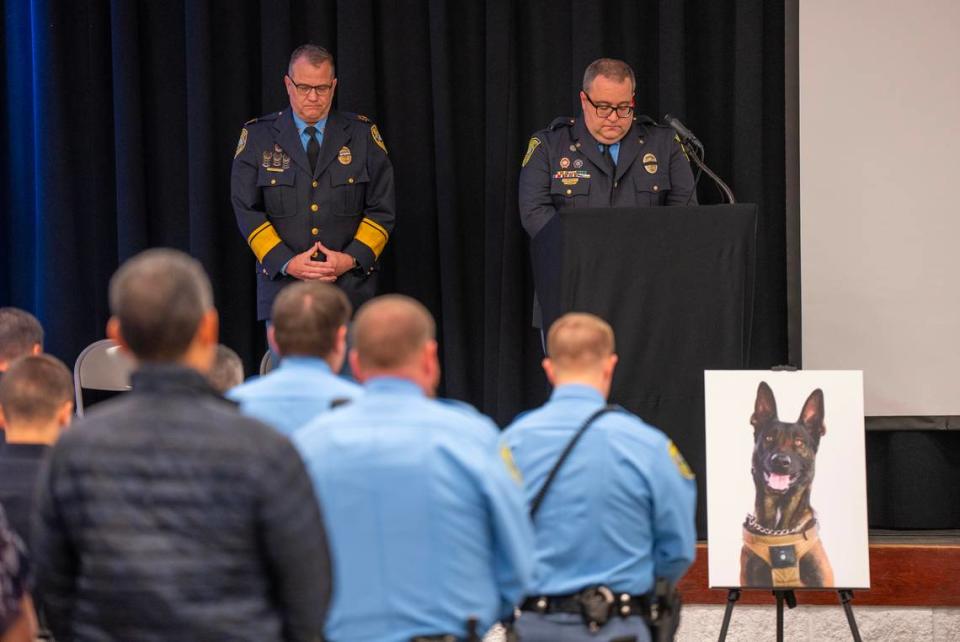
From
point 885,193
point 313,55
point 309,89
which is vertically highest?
point 313,55

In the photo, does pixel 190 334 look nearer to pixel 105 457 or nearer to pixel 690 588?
pixel 105 457

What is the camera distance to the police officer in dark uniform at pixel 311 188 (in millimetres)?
5672

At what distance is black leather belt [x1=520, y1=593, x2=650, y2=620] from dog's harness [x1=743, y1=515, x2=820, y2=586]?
138cm

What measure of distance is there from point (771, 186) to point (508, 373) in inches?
59.5

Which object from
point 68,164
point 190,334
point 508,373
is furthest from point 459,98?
point 190,334

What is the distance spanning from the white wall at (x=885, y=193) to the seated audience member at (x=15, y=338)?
3228mm

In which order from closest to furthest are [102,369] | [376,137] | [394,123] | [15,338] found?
1. [15,338]
2. [102,369]
3. [376,137]
4. [394,123]

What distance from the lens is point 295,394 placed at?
2.99 metres

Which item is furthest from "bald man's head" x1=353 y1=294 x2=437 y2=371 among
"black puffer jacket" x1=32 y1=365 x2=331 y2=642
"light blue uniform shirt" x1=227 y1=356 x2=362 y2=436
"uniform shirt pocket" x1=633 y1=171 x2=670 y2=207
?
"uniform shirt pocket" x1=633 y1=171 x2=670 y2=207

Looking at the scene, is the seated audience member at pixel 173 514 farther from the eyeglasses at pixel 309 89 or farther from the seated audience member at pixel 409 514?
the eyeglasses at pixel 309 89

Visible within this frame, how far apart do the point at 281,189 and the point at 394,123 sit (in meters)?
0.86

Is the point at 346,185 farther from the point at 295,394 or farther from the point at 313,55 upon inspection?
the point at 295,394

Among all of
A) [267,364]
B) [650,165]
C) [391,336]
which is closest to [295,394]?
[391,336]

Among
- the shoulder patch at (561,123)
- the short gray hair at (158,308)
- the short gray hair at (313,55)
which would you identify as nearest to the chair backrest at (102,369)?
the short gray hair at (313,55)
